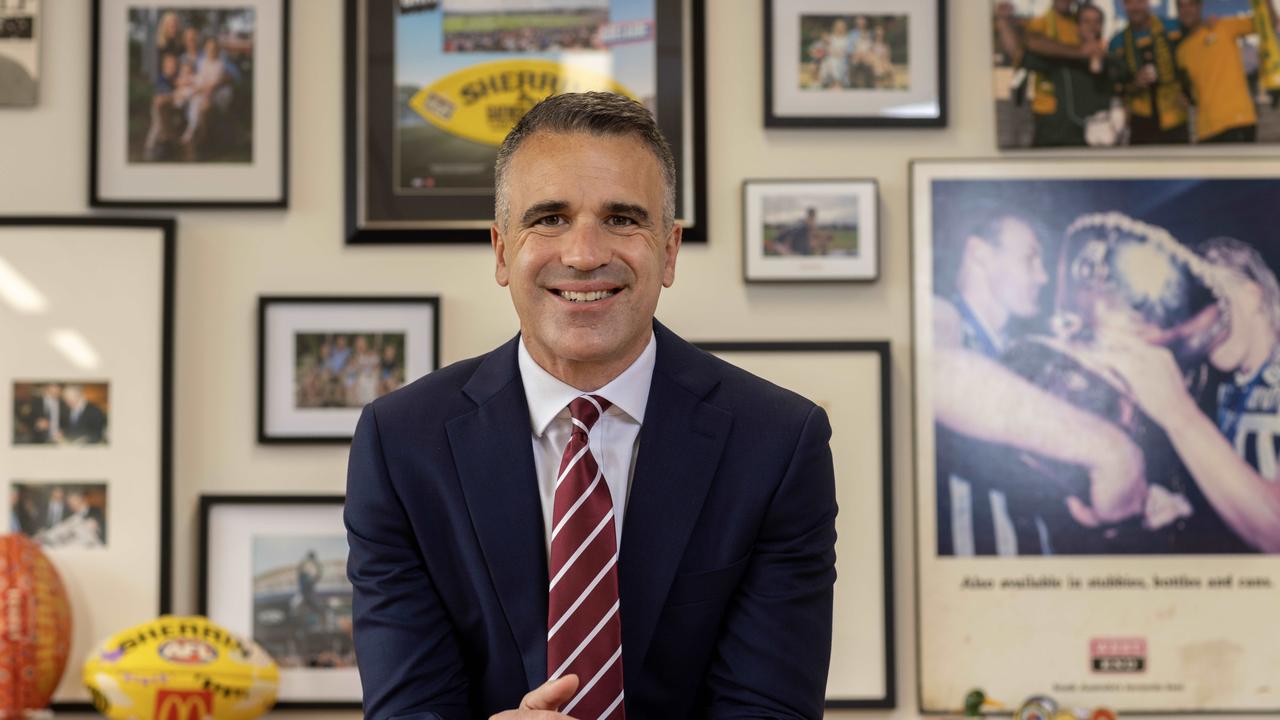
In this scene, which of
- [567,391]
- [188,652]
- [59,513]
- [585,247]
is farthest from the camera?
[59,513]

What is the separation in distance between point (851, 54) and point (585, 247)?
1.24 metres

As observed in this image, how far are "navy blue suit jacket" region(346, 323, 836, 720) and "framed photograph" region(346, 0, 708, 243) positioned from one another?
96cm

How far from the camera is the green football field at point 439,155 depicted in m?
2.42

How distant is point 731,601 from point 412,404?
469 mm

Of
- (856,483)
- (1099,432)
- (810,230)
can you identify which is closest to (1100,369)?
(1099,432)

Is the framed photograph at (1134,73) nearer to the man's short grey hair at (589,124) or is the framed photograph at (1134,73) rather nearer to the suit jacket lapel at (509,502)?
the man's short grey hair at (589,124)

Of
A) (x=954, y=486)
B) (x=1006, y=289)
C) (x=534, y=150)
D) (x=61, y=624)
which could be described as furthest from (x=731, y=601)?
(x=61, y=624)

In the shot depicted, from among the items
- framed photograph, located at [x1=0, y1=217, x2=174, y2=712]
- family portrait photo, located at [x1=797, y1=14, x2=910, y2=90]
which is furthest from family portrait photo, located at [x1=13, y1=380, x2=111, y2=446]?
family portrait photo, located at [x1=797, y1=14, x2=910, y2=90]

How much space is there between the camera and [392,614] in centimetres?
146

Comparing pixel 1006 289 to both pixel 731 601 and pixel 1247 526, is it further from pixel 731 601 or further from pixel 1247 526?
pixel 731 601

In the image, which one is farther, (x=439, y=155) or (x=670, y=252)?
(x=439, y=155)

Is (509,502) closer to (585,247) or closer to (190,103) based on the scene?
(585,247)

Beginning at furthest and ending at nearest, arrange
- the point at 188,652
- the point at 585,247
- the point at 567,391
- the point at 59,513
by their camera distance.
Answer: the point at 59,513 < the point at 188,652 < the point at 567,391 < the point at 585,247

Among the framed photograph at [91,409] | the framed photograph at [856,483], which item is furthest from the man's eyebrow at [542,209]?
the framed photograph at [91,409]
